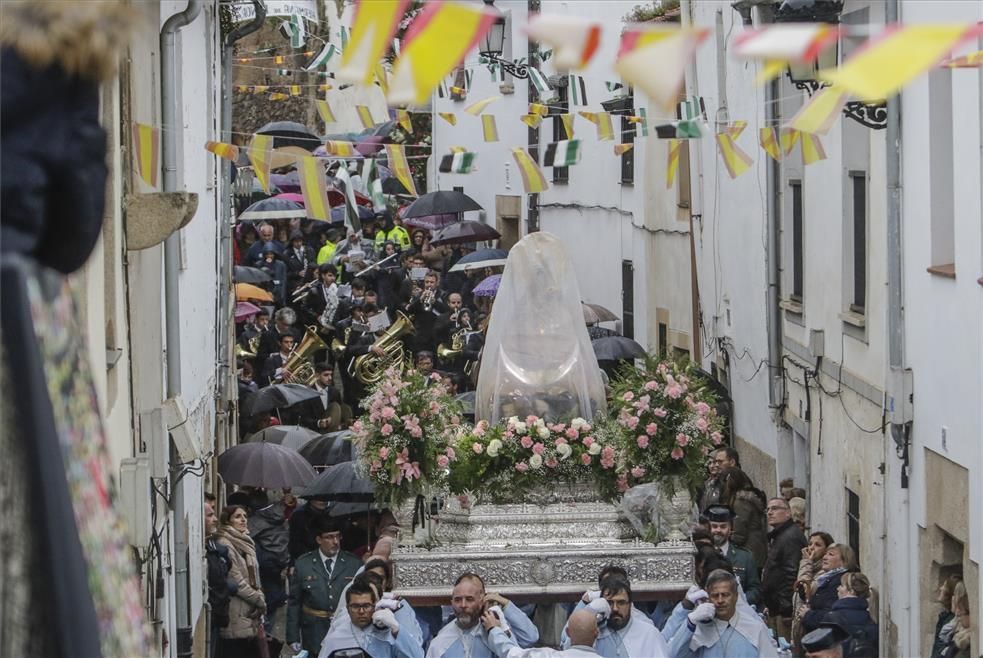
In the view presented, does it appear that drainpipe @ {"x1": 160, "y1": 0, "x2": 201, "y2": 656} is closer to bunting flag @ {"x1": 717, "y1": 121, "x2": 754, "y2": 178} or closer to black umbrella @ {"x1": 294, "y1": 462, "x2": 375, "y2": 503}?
black umbrella @ {"x1": 294, "y1": 462, "x2": 375, "y2": 503}

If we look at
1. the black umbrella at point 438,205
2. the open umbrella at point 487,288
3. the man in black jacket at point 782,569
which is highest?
the black umbrella at point 438,205

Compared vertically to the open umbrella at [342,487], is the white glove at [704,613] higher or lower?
lower

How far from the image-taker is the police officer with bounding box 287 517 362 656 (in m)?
14.8

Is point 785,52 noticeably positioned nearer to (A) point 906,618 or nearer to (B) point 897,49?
(B) point 897,49

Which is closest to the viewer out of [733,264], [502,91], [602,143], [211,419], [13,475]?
[13,475]

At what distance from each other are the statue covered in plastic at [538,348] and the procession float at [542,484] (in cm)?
59

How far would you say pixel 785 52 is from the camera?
2.91m

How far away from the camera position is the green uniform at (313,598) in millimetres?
14820

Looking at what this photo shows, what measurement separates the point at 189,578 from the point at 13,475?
11392 millimetres

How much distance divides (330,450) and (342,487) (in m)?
2.37

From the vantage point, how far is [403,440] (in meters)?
14.9

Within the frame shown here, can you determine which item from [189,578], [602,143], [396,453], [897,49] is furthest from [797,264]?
[897,49]

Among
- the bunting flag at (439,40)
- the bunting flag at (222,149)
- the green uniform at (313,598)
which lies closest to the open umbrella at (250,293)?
the green uniform at (313,598)

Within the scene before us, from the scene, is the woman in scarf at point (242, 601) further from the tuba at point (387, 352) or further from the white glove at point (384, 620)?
the tuba at point (387, 352)
